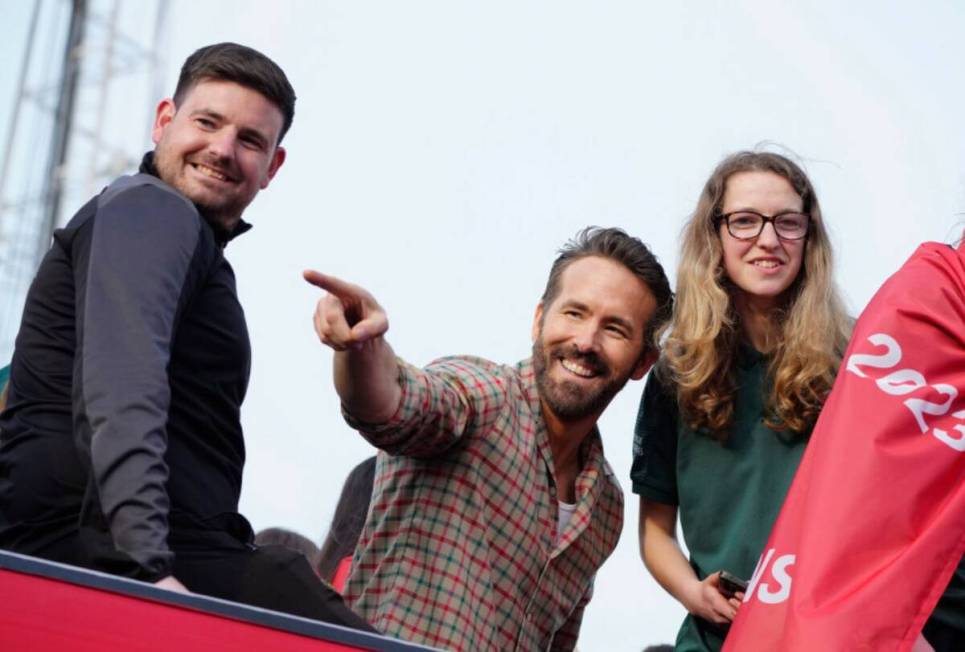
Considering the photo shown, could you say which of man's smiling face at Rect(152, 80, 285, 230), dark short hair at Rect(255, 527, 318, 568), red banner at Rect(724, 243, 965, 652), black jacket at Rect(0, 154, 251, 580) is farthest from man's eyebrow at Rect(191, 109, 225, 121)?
dark short hair at Rect(255, 527, 318, 568)

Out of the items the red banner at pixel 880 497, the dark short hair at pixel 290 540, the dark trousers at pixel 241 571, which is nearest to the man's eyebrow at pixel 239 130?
the dark trousers at pixel 241 571

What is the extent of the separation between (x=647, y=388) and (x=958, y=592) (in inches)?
30.0

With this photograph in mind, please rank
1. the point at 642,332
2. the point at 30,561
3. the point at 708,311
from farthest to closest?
the point at 642,332
the point at 708,311
the point at 30,561

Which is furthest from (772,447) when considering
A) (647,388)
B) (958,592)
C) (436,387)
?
(436,387)

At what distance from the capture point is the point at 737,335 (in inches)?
115

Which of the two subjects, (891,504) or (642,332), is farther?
(642,332)

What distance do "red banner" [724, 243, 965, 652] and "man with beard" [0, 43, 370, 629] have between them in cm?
67

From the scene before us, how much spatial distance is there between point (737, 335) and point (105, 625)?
152 cm

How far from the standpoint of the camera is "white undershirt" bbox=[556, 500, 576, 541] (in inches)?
115

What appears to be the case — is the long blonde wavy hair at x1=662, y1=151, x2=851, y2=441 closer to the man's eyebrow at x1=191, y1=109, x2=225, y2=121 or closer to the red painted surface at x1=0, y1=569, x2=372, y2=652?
the man's eyebrow at x1=191, y1=109, x2=225, y2=121

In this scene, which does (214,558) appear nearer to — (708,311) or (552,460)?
(552,460)

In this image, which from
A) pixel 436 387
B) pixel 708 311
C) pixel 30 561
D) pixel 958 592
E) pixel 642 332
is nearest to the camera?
pixel 30 561

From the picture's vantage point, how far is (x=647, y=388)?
9.82 ft

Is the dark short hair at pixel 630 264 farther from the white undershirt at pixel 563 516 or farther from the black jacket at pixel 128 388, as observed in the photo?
the black jacket at pixel 128 388
